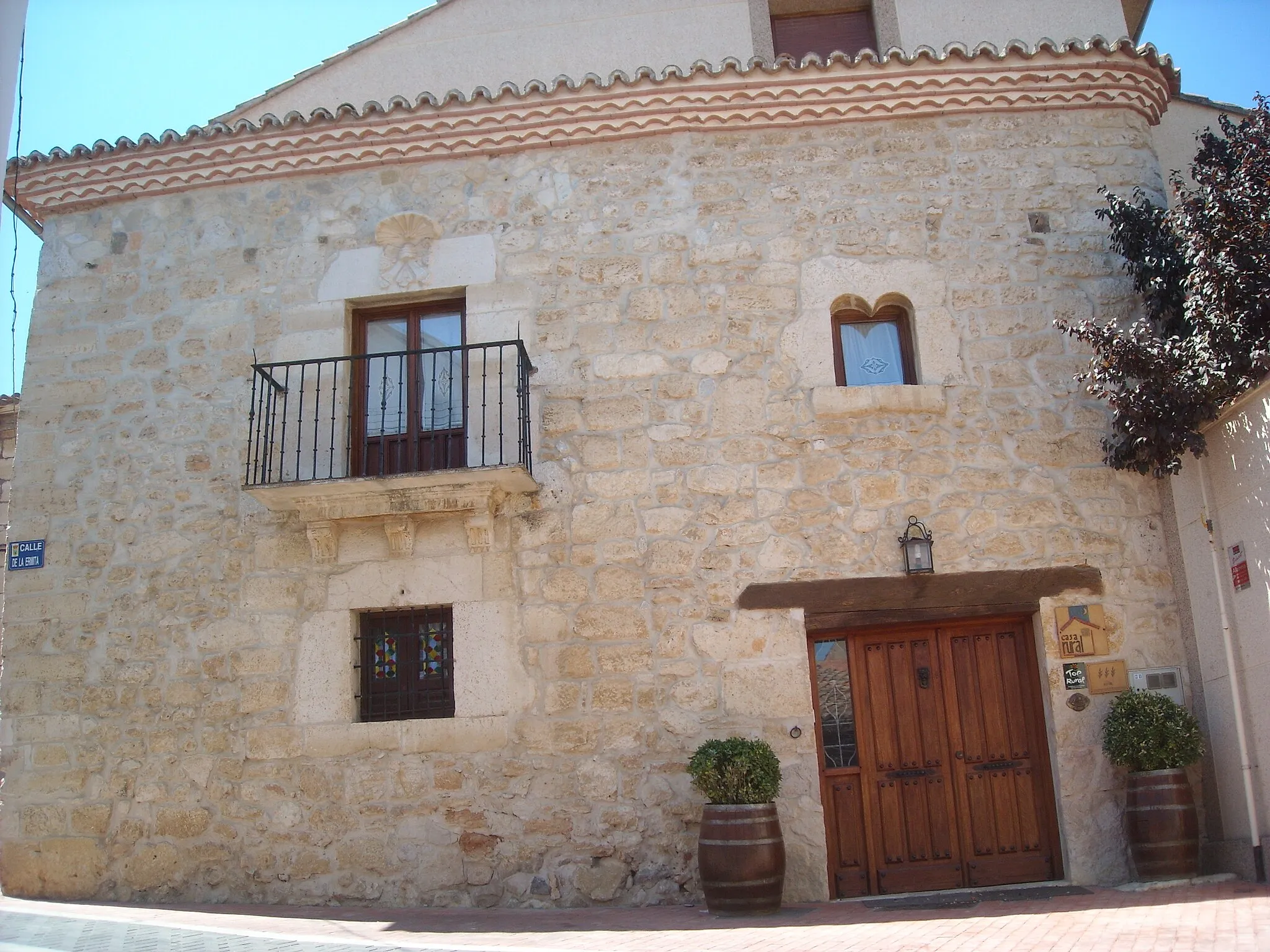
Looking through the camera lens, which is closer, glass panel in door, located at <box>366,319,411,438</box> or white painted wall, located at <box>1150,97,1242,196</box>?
glass panel in door, located at <box>366,319,411,438</box>

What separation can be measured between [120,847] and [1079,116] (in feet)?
26.9

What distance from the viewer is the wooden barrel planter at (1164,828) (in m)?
6.43

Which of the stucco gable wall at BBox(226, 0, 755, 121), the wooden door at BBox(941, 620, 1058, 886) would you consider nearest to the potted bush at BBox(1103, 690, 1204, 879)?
the wooden door at BBox(941, 620, 1058, 886)

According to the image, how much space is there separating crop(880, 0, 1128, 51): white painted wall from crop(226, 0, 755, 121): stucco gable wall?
1.43m

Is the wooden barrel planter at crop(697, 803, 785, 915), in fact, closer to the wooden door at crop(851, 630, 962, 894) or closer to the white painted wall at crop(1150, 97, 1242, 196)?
the wooden door at crop(851, 630, 962, 894)

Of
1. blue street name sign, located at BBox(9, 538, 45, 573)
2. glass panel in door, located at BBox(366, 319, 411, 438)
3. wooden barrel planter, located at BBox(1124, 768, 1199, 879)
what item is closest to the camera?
wooden barrel planter, located at BBox(1124, 768, 1199, 879)

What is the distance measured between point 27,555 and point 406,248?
340 centimetres

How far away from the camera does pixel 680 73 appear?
7996 millimetres

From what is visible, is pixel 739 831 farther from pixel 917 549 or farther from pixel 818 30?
pixel 818 30

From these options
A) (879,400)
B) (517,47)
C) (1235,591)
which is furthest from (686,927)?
(517,47)

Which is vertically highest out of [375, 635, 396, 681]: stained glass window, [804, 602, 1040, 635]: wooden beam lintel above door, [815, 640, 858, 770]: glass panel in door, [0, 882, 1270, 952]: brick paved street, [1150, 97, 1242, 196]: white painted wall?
[1150, 97, 1242, 196]: white painted wall

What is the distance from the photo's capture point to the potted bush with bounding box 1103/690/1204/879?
6438 millimetres

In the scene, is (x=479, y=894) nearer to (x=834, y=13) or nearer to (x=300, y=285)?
(x=300, y=285)

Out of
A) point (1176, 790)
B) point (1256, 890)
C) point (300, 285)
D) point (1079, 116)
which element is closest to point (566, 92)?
point (300, 285)
